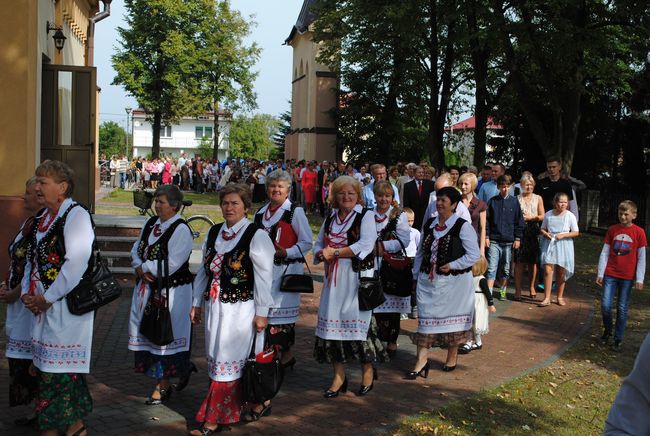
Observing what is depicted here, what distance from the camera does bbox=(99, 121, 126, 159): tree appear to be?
127 m

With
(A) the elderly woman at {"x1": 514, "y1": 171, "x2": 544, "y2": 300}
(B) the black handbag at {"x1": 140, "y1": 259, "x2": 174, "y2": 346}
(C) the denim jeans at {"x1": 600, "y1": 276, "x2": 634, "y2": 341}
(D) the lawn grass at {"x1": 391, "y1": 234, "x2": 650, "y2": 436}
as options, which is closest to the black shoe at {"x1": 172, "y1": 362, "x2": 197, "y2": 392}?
(B) the black handbag at {"x1": 140, "y1": 259, "x2": 174, "y2": 346}

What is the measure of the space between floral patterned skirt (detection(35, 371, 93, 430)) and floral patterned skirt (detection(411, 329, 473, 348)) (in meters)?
3.57

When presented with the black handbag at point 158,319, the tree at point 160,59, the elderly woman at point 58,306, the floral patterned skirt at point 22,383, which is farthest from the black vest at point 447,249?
the tree at point 160,59

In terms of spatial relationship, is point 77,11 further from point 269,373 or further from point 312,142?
point 312,142

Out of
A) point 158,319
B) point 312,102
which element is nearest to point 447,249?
point 158,319

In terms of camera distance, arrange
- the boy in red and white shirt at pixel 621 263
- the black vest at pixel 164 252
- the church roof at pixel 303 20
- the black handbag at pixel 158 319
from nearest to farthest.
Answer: the black handbag at pixel 158 319 < the black vest at pixel 164 252 < the boy in red and white shirt at pixel 621 263 < the church roof at pixel 303 20

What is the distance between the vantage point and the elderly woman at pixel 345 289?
6.92 m

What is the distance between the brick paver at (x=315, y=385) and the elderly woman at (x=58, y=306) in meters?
0.65

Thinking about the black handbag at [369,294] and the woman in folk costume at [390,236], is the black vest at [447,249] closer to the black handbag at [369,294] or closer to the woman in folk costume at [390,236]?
the woman in folk costume at [390,236]

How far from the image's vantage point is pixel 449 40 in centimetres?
2700

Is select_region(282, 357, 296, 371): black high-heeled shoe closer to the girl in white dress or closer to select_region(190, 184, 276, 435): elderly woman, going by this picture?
select_region(190, 184, 276, 435): elderly woman

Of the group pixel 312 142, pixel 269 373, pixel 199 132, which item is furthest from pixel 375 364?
pixel 199 132

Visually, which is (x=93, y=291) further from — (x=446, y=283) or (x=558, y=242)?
(x=558, y=242)

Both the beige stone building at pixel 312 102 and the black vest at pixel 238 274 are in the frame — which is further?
the beige stone building at pixel 312 102
